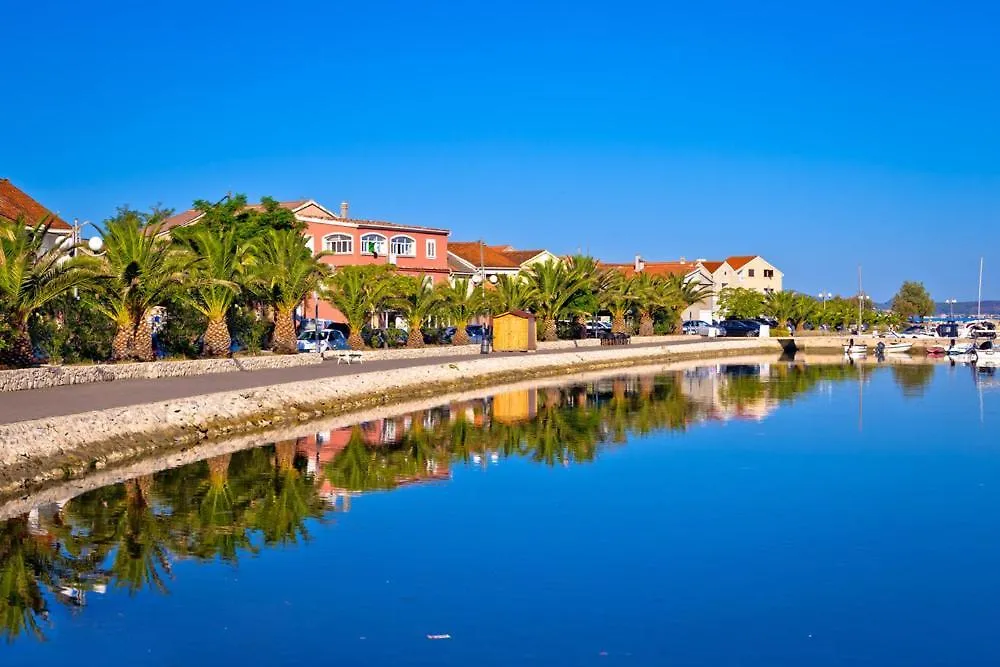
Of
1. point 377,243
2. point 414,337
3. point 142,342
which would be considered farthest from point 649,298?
point 142,342

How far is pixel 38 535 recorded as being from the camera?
16.8m

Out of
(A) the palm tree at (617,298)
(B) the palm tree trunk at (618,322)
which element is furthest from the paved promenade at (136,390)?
(B) the palm tree trunk at (618,322)

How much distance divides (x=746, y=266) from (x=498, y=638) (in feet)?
412

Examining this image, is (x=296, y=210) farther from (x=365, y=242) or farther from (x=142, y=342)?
(x=142, y=342)

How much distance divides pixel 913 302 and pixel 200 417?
15405 centimetres

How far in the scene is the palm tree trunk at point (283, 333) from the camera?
4350cm

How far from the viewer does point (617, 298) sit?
73125mm

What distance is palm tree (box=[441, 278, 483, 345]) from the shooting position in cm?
5531

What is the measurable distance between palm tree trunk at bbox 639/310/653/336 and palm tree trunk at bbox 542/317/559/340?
1577cm

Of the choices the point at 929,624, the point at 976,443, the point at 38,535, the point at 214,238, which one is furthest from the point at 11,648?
the point at 214,238

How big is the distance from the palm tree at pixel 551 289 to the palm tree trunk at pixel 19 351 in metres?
36.7

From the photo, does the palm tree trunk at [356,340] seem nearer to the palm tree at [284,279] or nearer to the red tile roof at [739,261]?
the palm tree at [284,279]

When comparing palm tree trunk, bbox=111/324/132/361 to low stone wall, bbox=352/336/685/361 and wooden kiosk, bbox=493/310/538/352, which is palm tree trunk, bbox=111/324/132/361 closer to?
low stone wall, bbox=352/336/685/361

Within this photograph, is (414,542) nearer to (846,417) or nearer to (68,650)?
(68,650)
